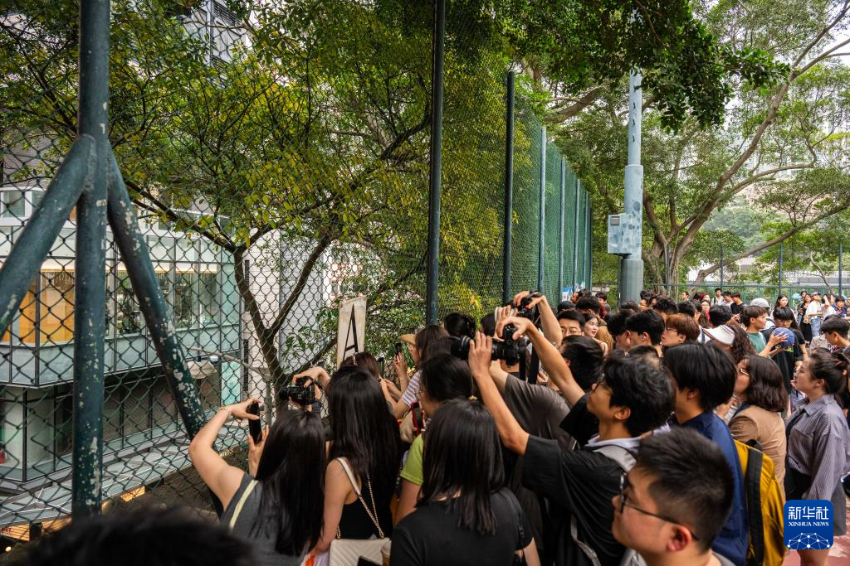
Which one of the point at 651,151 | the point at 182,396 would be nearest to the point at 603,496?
the point at 182,396

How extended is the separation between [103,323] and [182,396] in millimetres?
346


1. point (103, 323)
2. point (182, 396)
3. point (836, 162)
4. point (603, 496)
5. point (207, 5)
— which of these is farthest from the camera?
point (836, 162)

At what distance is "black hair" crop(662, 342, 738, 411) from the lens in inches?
108

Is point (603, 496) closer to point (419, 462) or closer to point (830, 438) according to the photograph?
point (419, 462)

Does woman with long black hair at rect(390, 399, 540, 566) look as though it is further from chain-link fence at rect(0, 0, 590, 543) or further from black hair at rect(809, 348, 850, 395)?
black hair at rect(809, 348, 850, 395)

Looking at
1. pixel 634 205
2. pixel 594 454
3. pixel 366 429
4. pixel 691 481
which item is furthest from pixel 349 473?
pixel 634 205

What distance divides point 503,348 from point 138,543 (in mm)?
2250

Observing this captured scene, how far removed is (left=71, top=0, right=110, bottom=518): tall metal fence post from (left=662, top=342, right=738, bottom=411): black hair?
2488 mm

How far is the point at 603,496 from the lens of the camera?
2.08 meters

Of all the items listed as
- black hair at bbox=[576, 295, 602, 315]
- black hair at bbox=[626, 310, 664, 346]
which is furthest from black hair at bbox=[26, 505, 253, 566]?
black hair at bbox=[576, 295, 602, 315]

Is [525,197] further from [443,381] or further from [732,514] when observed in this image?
[732,514]

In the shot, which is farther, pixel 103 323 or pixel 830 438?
pixel 830 438

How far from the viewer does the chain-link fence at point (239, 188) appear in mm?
2260

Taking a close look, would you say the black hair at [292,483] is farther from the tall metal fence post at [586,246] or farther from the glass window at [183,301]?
the tall metal fence post at [586,246]
